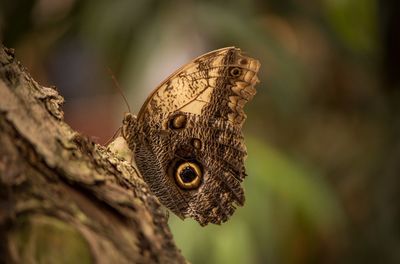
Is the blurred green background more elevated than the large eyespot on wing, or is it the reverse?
the blurred green background

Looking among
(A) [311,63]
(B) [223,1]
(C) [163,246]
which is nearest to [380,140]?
(A) [311,63]

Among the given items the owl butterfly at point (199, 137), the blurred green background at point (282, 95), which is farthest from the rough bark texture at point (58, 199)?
the blurred green background at point (282, 95)

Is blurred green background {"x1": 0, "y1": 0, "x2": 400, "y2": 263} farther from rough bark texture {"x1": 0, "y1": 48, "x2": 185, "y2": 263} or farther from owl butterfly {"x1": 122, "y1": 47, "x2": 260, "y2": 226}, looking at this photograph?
rough bark texture {"x1": 0, "y1": 48, "x2": 185, "y2": 263}

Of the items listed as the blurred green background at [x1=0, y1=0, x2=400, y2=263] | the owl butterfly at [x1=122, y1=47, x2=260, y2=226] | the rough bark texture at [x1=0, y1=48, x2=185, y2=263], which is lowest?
the rough bark texture at [x1=0, y1=48, x2=185, y2=263]

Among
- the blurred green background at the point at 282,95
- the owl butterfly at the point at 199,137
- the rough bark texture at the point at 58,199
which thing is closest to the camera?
the rough bark texture at the point at 58,199

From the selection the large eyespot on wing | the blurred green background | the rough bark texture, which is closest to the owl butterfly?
the large eyespot on wing

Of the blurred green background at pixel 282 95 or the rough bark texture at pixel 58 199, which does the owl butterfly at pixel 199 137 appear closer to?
the rough bark texture at pixel 58 199

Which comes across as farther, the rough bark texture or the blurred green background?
the blurred green background

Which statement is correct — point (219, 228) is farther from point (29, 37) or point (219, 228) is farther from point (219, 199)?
point (29, 37)
